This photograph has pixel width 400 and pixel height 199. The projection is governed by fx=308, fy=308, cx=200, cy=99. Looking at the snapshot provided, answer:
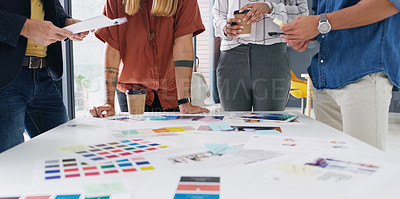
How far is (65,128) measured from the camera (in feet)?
3.68

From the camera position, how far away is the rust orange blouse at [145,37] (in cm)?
159

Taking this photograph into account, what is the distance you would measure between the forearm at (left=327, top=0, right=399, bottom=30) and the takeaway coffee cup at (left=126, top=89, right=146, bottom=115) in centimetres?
86

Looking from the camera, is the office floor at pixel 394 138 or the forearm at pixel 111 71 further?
the office floor at pixel 394 138

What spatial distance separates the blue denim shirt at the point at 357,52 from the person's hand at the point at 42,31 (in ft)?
3.36

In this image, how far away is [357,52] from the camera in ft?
3.73

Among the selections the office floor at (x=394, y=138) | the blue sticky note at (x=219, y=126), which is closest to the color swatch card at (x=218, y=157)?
the blue sticky note at (x=219, y=126)

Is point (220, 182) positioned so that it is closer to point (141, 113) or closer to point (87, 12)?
point (141, 113)

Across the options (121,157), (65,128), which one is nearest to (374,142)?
(121,157)

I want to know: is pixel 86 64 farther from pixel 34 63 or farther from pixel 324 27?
pixel 324 27

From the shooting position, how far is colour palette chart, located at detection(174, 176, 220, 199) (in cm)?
50

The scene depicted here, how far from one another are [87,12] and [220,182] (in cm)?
373

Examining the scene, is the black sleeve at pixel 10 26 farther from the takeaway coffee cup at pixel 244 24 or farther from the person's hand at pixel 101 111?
the takeaway coffee cup at pixel 244 24

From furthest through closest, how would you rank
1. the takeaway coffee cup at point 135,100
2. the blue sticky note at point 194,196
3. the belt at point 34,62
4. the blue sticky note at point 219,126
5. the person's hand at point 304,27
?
the takeaway coffee cup at point 135,100 → the belt at point 34,62 → the person's hand at point 304,27 → the blue sticky note at point 219,126 → the blue sticky note at point 194,196

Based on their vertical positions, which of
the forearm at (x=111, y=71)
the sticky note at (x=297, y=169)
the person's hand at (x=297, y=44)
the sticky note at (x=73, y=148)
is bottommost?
the sticky note at (x=73, y=148)
